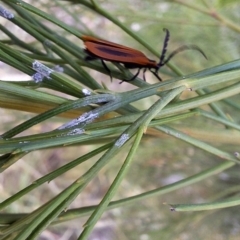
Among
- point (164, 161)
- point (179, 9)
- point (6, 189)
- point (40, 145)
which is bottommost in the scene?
point (40, 145)

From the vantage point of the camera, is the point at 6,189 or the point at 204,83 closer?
the point at 204,83

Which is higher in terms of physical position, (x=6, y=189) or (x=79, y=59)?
(x=6, y=189)

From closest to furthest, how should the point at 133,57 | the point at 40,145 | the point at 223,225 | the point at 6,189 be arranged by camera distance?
the point at 40,145 → the point at 133,57 → the point at 223,225 → the point at 6,189

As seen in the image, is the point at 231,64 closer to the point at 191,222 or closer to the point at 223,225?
the point at 191,222

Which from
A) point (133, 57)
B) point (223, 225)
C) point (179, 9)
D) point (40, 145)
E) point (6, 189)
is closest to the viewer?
point (40, 145)

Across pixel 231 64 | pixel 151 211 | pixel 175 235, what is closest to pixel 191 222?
pixel 175 235

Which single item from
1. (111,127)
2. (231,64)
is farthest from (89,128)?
(231,64)
